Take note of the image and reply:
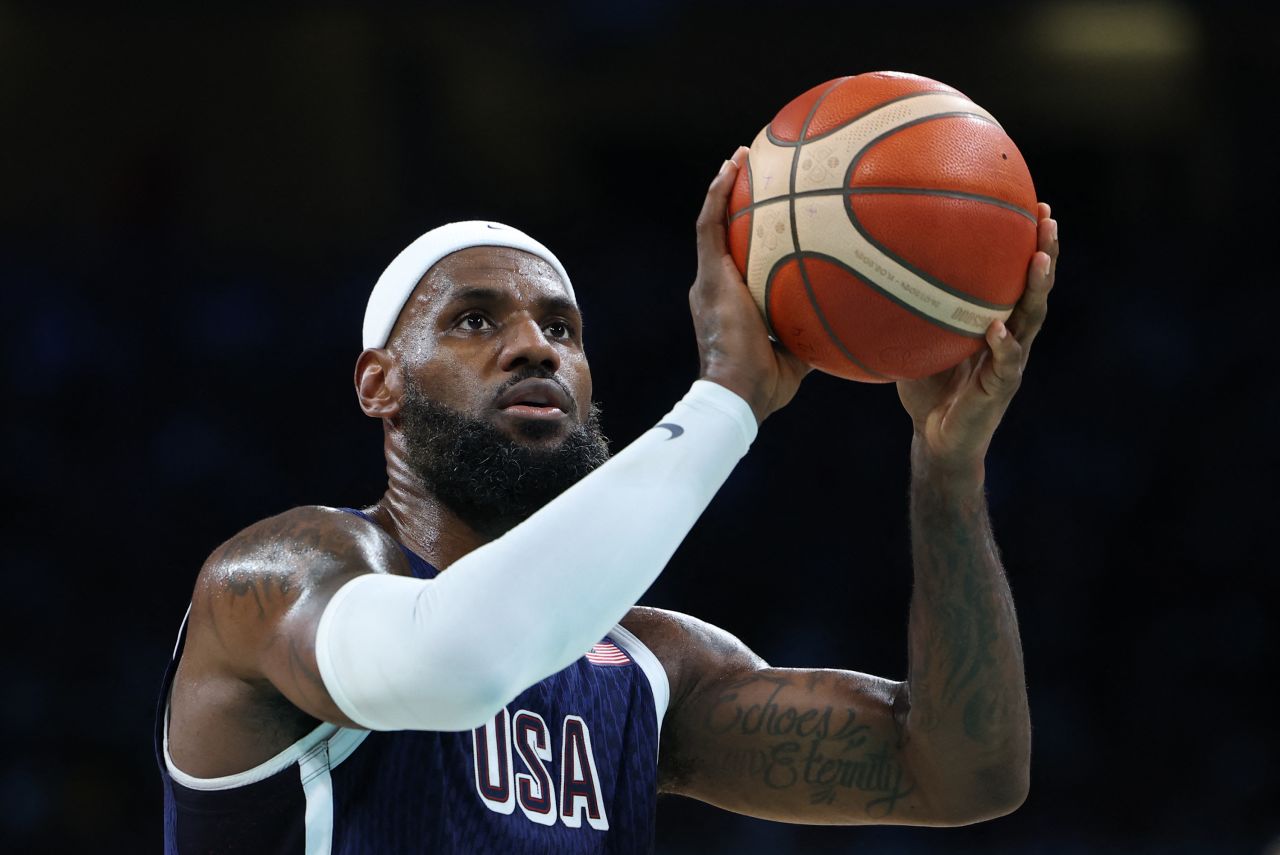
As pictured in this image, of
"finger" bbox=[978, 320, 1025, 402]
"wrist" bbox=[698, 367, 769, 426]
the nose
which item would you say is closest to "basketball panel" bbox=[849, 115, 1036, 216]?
"finger" bbox=[978, 320, 1025, 402]

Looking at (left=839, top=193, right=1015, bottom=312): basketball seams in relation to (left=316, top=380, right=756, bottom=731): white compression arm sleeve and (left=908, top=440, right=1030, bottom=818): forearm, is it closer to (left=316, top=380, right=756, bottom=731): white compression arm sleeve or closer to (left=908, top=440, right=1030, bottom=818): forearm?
(left=316, top=380, right=756, bottom=731): white compression arm sleeve

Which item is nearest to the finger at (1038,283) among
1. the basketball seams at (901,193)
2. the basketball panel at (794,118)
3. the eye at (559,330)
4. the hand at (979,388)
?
the hand at (979,388)

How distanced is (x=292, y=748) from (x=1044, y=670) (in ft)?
17.9

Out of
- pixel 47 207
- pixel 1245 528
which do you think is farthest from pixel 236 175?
pixel 1245 528

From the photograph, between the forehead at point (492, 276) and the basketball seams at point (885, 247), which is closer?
the basketball seams at point (885, 247)

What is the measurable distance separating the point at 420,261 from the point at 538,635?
5.35 feet

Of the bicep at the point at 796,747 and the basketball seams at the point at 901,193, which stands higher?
the basketball seams at the point at 901,193

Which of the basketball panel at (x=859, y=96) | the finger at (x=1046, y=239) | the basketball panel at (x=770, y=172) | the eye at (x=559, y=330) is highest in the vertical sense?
the basketball panel at (x=859, y=96)

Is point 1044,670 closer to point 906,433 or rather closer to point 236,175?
point 906,433

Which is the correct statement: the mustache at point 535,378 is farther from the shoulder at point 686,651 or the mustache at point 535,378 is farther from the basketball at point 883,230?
the basketball at point 883,230

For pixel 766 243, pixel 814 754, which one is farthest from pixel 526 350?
pixel 814 754

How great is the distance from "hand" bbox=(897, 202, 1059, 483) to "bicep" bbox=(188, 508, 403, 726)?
1.19 meters

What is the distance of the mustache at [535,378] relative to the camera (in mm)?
3240

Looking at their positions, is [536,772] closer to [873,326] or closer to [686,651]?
[686,651]
